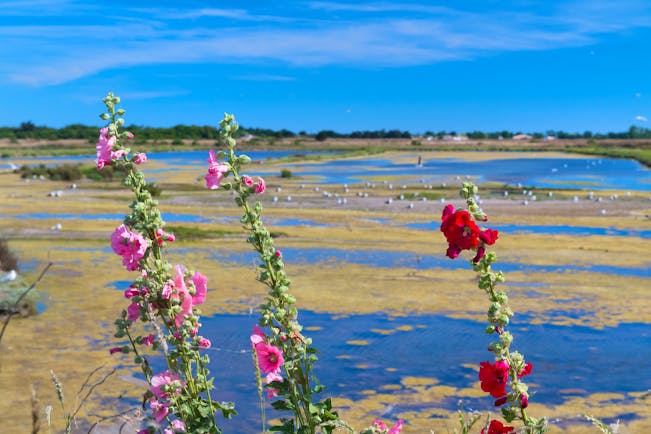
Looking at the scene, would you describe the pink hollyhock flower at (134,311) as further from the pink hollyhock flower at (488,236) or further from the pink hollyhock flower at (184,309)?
the pink hollyhock flower at (488,236)

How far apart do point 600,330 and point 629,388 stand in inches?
80.9

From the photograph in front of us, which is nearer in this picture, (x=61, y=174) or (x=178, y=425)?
(x=178, y=425)

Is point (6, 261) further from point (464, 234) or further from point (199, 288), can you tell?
point (464, 234)

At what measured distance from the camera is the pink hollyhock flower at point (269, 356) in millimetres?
1982

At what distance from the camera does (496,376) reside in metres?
1.80

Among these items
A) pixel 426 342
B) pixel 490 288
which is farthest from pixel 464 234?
pixel 426 342

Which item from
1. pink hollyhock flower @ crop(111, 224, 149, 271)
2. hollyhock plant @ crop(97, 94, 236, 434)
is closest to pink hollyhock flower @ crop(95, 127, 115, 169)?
hollyhock plant @ crop(97, 94, 236, 434)

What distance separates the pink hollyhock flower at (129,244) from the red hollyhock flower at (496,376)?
86cm

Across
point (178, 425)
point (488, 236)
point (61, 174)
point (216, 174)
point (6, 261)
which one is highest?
point (216, 174)

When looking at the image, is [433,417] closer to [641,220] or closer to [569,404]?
[569,404]

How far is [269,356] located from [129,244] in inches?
17.9

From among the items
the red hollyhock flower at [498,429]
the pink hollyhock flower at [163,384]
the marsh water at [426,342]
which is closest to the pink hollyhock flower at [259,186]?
the pink hollyhock flower at [163,384]

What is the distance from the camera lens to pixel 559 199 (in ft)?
84.4

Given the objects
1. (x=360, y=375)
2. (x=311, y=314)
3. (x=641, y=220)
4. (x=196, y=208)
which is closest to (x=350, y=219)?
(x=196, y=208)
